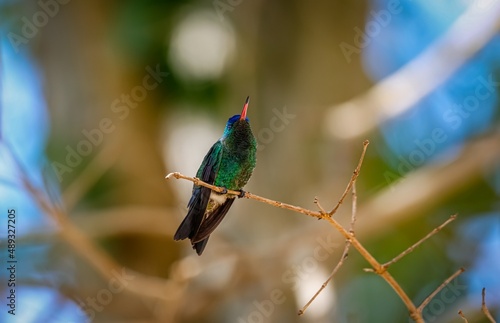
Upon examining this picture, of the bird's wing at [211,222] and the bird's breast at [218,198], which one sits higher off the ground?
the bird's breast at [218,198]

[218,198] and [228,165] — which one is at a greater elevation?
[228,165]

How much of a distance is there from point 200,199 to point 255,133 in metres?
4.14

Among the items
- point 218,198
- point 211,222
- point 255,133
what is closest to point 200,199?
point 211,222

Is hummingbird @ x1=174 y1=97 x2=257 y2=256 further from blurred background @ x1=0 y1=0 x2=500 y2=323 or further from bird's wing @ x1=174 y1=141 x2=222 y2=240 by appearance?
blurred background @ x1=0 y1=0 x2=500 y2=323

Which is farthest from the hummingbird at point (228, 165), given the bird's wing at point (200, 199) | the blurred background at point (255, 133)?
the blurred background at point (255, 133)

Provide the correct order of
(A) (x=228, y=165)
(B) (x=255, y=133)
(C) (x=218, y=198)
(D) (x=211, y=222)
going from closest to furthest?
(D) (x=211, y=222)
(C) (x=218, y=198)
(A) (x=228, y=165)
(B) (x=255, y=133)

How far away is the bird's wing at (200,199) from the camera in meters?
1.97

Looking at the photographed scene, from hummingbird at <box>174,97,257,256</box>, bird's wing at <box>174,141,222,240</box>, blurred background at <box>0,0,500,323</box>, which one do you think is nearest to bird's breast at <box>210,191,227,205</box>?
hummingbird at <box>174,97,257,256</box>

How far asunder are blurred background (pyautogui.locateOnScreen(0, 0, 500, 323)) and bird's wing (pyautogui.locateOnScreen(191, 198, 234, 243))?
265 cm

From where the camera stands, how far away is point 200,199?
7.13 ft

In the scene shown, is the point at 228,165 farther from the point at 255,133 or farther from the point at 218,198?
the point at 255,133

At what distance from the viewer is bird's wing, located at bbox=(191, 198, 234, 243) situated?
2.01 m

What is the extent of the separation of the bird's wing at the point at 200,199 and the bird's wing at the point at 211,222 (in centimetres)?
2

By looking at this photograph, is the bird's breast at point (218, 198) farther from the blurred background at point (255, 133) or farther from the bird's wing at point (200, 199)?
the blurred background at point (255, 133)
